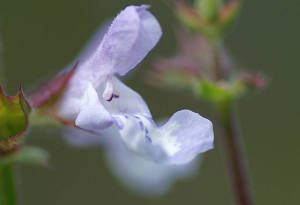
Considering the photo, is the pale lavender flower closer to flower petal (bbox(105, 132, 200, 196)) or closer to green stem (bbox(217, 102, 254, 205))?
green stem (bbox(217, 102, 254, 205))

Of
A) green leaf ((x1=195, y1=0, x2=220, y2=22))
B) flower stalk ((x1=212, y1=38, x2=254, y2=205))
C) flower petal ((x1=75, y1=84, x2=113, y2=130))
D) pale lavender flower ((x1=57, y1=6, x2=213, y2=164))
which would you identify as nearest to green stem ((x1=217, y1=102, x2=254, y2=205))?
flower stalk ((x1=212, y1=38, x2=254, y2=205))

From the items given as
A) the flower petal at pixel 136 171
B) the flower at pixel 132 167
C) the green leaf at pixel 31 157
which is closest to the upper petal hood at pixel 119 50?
the green leaf at pixel 31 157

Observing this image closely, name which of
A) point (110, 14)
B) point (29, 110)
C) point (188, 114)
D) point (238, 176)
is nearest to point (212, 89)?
point (238, 176)

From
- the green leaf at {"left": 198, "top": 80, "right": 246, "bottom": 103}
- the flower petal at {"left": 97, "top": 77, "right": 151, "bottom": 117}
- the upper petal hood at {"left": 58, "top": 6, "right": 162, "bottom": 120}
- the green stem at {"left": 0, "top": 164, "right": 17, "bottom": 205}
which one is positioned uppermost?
the upper petal hood at {"left": 58, "top": 6, "right": 162, "bottom": 120}

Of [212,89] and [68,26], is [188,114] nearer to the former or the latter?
[212,89]

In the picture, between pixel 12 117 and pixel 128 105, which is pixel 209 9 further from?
pixel 12 117

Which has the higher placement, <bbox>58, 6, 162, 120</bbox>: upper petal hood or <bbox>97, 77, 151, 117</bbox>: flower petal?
<bbox>58, 6, 162, 120</bbox>: upper petal hood

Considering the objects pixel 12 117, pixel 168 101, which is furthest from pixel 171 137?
pixel 168 101
